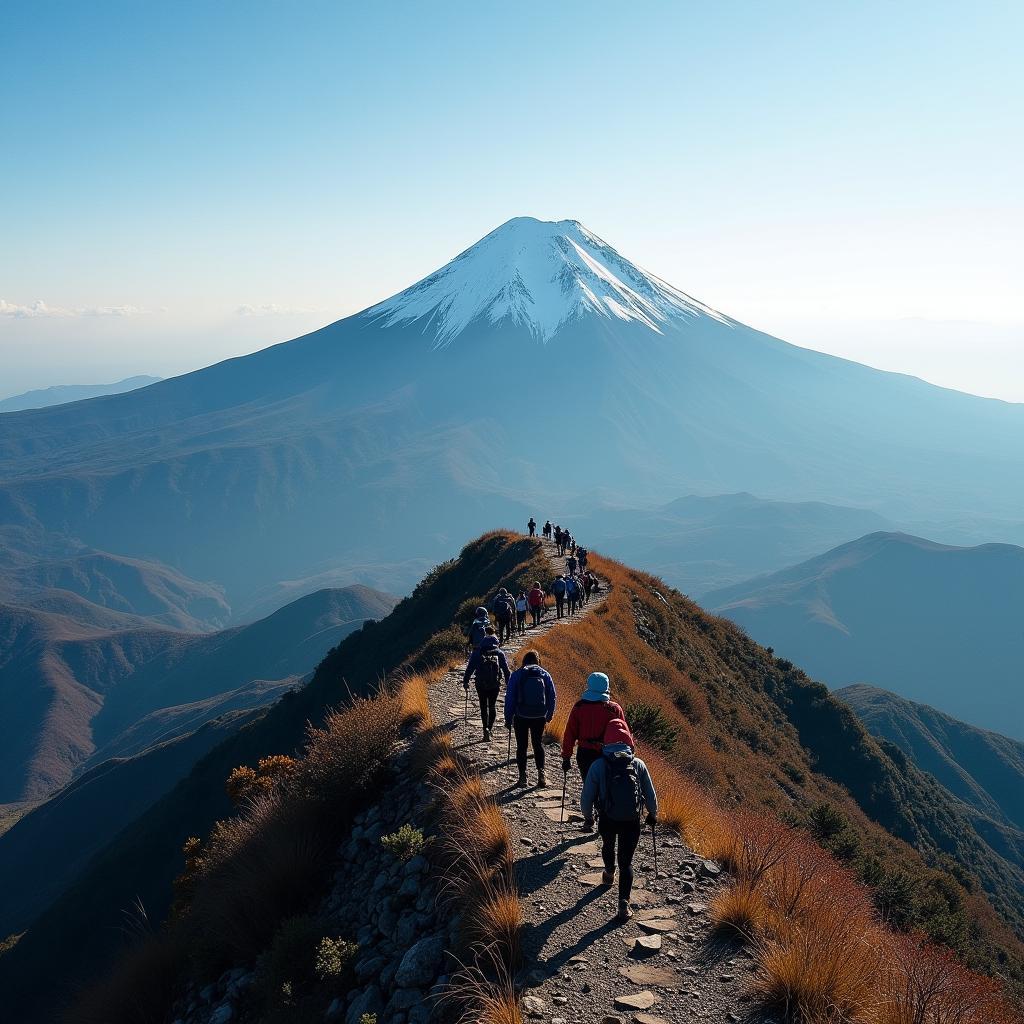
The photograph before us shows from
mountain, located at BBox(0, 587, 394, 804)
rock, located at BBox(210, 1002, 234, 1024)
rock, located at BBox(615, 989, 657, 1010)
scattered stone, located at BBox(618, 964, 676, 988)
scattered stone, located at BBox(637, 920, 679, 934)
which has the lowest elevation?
mountain, located at BBox(0, 587, 394, 804)

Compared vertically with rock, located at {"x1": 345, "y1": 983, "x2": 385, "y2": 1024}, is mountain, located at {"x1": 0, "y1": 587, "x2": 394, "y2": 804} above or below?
below

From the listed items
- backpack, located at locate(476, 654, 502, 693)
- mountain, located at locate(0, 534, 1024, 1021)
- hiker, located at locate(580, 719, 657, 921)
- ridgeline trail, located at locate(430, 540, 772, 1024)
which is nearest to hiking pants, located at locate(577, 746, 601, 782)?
ridgeline trail, located at locate(430, 540, 772, 1024)

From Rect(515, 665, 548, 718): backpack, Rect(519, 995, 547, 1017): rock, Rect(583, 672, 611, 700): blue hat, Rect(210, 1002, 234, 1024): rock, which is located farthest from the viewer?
Rect(515, 665, 548, 718): backpack

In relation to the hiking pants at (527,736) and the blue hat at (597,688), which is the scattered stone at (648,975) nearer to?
the blue hat at (597,688)

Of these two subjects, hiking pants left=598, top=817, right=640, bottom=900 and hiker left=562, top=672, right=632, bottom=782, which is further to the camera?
hiker left=562, top=672, right=632, bottom=782

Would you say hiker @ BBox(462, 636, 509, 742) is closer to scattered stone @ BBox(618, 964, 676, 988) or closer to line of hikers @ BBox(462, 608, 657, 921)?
line of hikers @ BBox(462, 608, 657, 921)

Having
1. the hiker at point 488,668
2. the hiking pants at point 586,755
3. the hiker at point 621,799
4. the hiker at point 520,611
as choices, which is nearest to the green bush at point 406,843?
the hiking pants at point 586,755

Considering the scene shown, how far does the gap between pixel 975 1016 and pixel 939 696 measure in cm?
20743

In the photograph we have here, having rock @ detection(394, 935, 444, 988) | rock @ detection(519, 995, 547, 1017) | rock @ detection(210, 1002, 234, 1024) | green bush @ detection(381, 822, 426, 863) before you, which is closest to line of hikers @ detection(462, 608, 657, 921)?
rock @ detection(519, 995, 547, 1017)

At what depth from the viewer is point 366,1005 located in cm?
550

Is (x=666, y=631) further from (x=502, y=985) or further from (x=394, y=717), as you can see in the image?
(x=502, y=985)

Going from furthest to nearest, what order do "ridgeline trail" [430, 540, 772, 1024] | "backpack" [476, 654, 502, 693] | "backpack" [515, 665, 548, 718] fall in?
1. "backpack" [476, 654, 502, 693]
2. "backpack" [515, 665, 548, 718]
3. "ridgeline trail" [430, 540, 772, 1024]

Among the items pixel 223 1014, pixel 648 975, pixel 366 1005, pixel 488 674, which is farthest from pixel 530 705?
pixel 223 1014

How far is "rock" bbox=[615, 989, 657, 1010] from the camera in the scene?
4.95 metres
